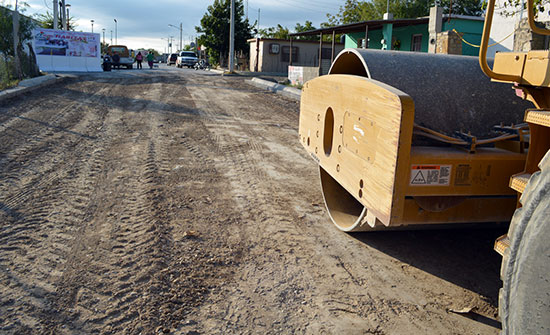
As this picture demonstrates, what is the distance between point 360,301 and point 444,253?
3.77 ft

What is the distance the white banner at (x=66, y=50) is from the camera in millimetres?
29922

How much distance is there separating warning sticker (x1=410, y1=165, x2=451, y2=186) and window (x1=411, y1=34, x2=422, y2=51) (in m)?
24.5

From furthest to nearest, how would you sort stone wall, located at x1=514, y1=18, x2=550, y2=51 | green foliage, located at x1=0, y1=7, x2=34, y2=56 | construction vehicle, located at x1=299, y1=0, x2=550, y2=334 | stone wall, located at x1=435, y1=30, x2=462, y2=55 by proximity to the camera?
1. green foliage, located at x1=0, y1=7, x2=34, y2=56
2. stone wall, located at x1=435, y1=30, x2=462, y2=55
3. stone wall, located at x1=514, y1=18, x2=550, y2=51
4. construction vehicle, located at x1=299, y1=0, x2=550, y2=334

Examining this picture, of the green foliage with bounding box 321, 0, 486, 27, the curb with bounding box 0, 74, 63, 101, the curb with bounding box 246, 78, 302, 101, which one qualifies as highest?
the green foliage with bounding box 321, 0, 486, 27

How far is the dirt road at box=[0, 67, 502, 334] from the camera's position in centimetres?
300

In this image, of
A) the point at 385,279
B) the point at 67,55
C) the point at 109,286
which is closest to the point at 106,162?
the point at 109,286

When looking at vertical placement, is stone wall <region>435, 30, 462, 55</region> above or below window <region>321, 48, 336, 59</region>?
below

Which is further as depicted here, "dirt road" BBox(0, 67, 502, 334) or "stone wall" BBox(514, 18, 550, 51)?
"stone wall" BBox(514, 18, 550, 51)

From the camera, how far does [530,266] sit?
187cm

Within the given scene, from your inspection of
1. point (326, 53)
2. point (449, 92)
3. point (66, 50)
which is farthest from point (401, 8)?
point (449, 92)

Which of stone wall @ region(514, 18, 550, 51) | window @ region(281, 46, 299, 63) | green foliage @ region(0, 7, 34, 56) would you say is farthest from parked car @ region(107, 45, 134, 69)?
stone wall @ region(514, 18, 550, 51)

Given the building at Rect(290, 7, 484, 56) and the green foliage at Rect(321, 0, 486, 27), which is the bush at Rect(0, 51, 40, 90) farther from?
the green foliage at Rect(321, 0, 486, 27)

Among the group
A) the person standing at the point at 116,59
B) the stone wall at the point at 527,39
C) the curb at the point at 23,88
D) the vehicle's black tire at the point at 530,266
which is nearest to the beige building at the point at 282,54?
the person standing at the point at 116,59

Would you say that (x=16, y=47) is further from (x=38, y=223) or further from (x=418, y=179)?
(x=418, y=179)
